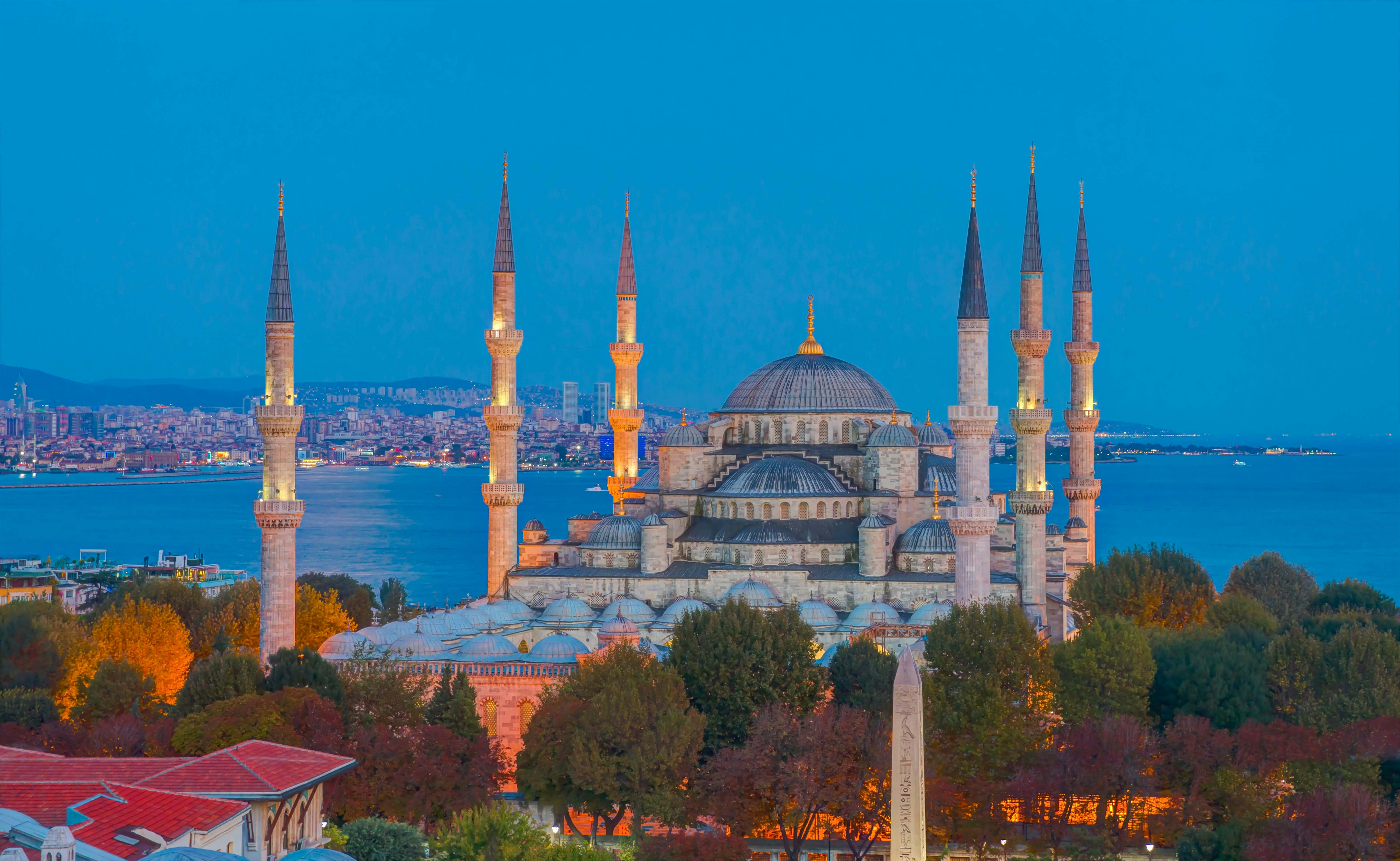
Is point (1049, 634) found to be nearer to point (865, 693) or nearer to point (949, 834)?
point (865, 693)

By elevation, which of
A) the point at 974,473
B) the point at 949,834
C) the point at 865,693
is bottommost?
the point at 949,834

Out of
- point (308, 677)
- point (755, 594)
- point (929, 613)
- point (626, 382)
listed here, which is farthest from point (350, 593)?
point (308, 677)

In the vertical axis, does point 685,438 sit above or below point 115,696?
above

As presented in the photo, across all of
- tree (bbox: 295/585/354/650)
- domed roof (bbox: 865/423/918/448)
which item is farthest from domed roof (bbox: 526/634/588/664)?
domed roof (bbox: 865/423/918/448)

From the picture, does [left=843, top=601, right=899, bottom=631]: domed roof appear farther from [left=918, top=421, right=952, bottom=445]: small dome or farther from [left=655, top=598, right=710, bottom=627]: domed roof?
[left=918, top=421, right=952, bottom=445]: small dome

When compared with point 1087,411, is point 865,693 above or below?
below

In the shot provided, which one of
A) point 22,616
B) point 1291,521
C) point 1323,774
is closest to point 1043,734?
point 1323,774

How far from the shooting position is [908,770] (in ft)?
59.9

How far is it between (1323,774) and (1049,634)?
9585 millimetres

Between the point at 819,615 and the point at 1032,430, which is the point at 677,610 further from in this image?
the point at 1032,430

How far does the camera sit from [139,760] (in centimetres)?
2172

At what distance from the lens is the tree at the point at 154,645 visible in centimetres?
3169

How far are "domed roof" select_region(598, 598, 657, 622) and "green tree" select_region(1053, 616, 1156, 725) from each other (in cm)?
971

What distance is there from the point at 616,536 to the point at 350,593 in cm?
2023
